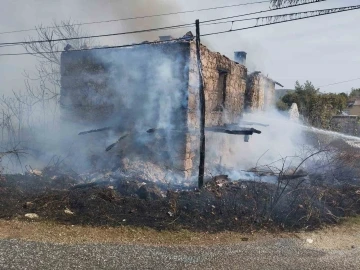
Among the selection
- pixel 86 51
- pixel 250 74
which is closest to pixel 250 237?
pixel 86 51

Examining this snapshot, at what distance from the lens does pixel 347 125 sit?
939 inches

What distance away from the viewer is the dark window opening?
1153 centimetres

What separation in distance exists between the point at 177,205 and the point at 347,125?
2051 centimetres

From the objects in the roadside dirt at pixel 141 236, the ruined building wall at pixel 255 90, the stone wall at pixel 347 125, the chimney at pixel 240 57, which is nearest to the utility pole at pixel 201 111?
the roadside dirt at pixel 141 236

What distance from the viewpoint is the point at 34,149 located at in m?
11.3

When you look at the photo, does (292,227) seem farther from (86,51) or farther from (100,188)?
(86,51)

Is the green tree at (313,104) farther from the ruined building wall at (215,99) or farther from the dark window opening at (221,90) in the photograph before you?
the dark window opening at (221,90)

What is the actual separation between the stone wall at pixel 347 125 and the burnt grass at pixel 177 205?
15610mm

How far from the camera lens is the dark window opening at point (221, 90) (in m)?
11.5

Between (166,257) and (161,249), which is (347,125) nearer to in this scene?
(161,249)

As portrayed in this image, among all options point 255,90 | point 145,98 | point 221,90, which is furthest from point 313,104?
point 145,98

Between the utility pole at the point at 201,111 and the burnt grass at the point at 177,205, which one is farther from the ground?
the utility pole at the point at 201,111

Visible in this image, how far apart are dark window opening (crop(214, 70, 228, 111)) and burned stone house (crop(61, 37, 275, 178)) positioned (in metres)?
0.11

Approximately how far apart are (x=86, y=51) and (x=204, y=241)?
7.29m
